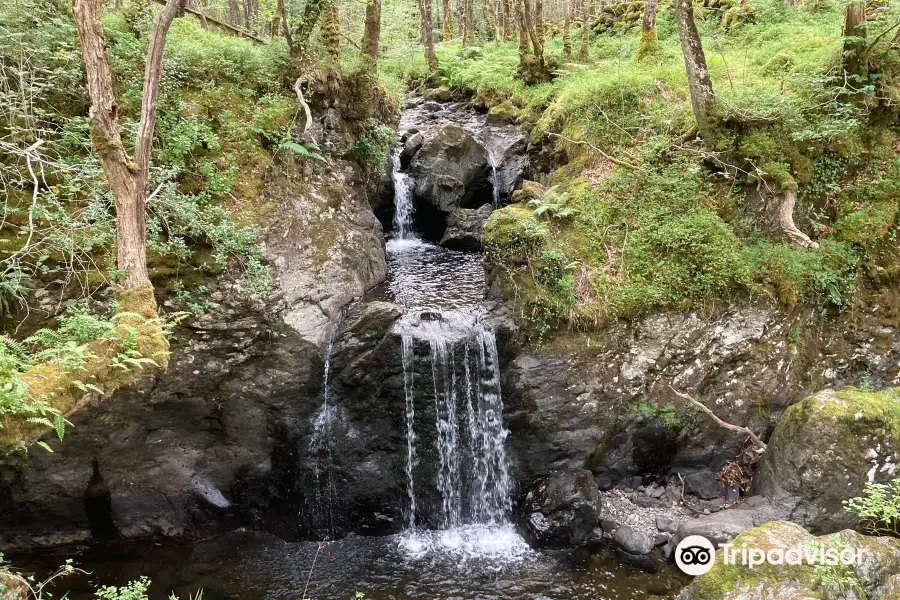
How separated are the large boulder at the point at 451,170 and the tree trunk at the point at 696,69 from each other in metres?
6.01

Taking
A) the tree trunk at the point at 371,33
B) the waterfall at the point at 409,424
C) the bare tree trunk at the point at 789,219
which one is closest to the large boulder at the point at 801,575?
the waterfall at the point at 409,424

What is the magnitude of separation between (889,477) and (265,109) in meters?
12.0

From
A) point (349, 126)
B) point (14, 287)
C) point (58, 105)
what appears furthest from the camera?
point (349, 126)

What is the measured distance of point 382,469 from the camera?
8.65 metres

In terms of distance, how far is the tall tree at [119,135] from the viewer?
5.36 m

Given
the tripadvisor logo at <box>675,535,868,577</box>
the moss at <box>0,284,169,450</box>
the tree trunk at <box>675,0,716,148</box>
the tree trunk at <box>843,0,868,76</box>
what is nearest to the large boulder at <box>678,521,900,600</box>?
the tripadvisor logo at <box>675,535,868,577</box>

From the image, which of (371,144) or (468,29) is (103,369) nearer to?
(371,144)

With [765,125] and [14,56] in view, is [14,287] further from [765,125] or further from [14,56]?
[765,125]

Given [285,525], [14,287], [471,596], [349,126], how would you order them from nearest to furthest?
[14,287]
[471,596]
[285,525]
[349,126]

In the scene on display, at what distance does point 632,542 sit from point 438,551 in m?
3.09

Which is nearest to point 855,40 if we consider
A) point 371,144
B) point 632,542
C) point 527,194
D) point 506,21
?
point 527,194

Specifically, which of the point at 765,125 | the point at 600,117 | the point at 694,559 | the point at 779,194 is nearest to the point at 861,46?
the point at 765,125

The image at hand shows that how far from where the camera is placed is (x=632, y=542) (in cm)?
773

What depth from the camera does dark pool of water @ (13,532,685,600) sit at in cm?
716
